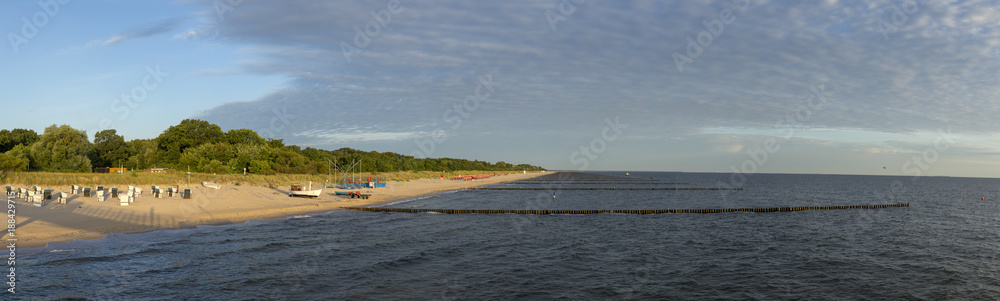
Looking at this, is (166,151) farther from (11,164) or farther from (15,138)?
(11,164)

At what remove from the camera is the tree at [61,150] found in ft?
252

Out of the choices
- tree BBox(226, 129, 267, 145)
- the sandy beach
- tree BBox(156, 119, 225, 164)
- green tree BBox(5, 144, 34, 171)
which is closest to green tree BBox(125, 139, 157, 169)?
tree BBox(156, 119, 225, 164)

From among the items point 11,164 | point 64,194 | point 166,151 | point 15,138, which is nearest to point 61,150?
point 15,138

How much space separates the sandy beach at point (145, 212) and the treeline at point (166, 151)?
104 feet

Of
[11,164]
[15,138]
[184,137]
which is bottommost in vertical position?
[11,164]

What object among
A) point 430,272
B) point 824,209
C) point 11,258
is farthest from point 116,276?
point 824,209

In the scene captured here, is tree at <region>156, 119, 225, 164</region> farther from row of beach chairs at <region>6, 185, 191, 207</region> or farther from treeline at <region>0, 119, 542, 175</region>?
row of beach chairs at <region>6, 185, 191, 207</region>

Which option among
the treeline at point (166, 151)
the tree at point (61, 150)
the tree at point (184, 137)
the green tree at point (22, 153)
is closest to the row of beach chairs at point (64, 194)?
the treeline at point (166, 151)

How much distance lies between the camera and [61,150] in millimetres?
79000

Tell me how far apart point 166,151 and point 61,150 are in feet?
68.6

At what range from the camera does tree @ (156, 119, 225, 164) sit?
98519mm

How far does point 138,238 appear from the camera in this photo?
23391 millimetres

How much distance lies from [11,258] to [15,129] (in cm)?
9910

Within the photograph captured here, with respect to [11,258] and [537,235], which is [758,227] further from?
[11,258]
